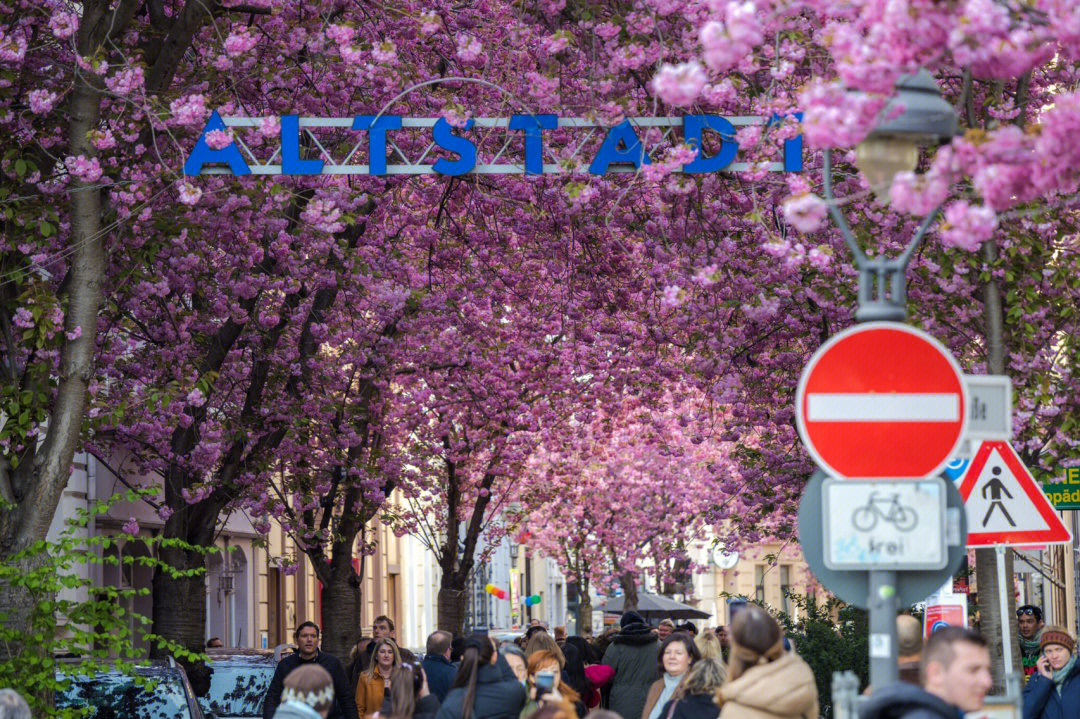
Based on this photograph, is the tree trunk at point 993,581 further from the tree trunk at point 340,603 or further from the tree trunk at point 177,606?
the tree trunk at point 340,603

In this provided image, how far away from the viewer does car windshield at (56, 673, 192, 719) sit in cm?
1278

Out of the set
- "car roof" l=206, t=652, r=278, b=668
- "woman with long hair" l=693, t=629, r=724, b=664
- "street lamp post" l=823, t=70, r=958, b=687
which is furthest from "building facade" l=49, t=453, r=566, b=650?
"street lamp post" l=823, t=70, r=958, b=687

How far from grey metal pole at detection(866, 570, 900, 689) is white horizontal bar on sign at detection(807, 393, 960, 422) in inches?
20.6

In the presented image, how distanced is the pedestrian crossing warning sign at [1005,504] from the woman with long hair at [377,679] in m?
6.57

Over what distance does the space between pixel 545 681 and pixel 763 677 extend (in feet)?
11.9

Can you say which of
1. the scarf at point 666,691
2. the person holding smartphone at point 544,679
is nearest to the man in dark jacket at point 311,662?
the person holding smartphone at point 544,679

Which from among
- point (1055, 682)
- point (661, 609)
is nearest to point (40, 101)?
point (1055, 682)

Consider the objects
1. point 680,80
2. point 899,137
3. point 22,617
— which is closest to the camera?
point 899,137

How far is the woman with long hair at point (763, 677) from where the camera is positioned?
7629 mm

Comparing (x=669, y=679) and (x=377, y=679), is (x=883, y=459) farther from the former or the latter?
(x=377, y=679)

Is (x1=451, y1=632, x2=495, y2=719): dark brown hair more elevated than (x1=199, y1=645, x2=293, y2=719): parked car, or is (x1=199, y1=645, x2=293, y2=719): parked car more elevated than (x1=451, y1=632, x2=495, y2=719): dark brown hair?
(x1=451, y1=632, x2=495, y2=719): dark brown hair

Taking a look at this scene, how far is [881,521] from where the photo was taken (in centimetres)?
573

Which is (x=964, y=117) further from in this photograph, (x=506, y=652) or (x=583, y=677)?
(x=583, y=677)

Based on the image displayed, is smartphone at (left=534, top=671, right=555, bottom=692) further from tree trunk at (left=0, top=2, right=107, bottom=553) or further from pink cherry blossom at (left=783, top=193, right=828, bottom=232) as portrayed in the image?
pink cherry blossom at (left=783, top=193, right=828, bottom=232)
